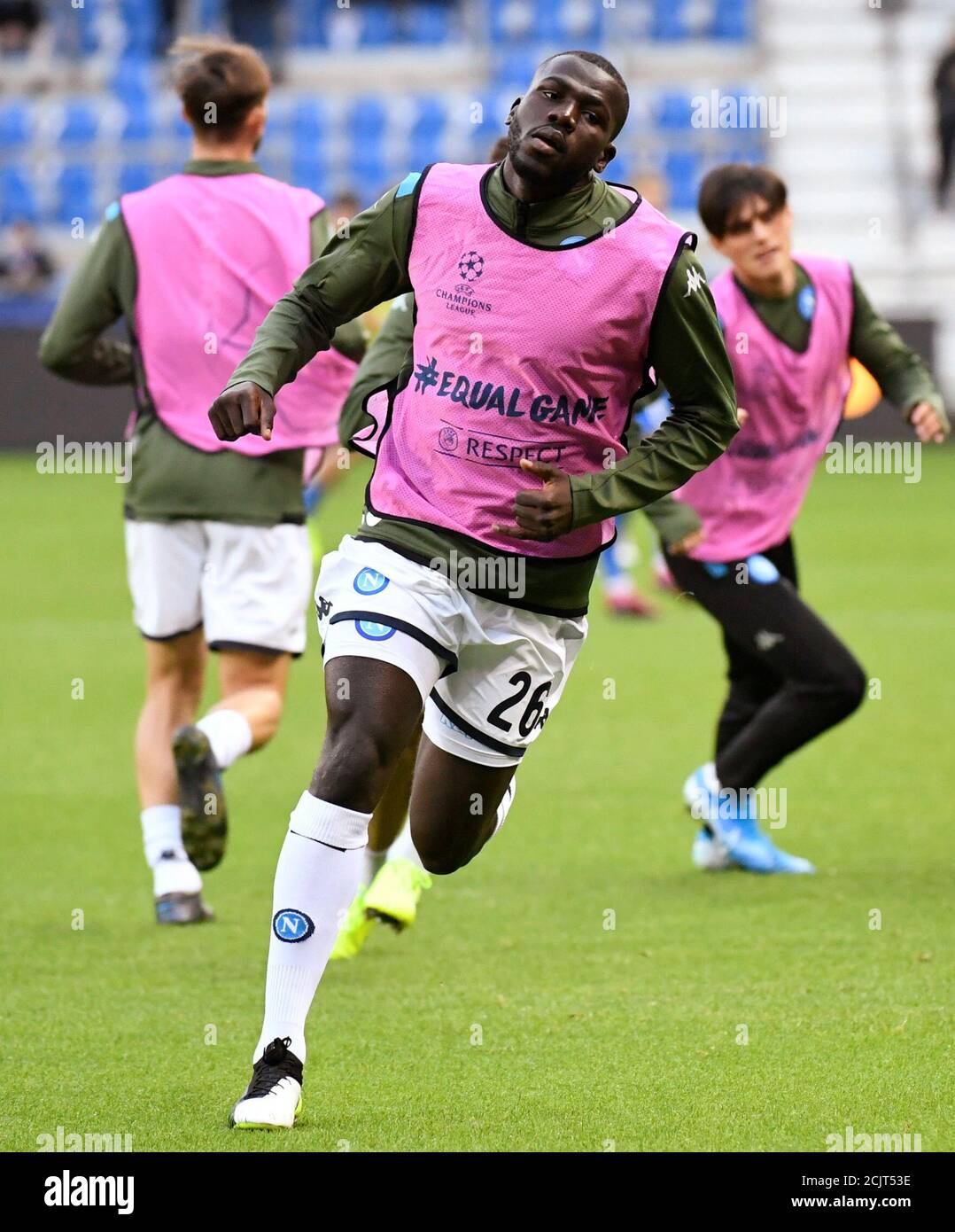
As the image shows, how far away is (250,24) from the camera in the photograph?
28.9m

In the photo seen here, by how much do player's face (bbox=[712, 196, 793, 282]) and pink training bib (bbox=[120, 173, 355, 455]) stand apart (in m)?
1.47

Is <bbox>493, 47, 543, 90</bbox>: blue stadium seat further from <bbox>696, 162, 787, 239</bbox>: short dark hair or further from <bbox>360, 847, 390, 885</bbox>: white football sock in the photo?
<bbox>360, 847, 390, 885</bbox>: white football sock

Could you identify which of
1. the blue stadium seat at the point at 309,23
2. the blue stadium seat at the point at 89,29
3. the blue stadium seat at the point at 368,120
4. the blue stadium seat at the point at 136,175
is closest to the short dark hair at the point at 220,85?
the blue stadium seat at the point at 136,175

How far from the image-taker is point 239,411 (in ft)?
14.6

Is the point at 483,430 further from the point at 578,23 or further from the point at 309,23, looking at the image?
the point at 309,23

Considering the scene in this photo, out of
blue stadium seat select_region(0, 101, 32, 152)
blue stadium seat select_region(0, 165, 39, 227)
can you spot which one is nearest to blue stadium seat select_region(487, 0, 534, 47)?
blue stadium seat select_region(0, 101, 32, 152)

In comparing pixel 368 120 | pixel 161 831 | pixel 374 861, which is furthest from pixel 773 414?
pixel 368 120

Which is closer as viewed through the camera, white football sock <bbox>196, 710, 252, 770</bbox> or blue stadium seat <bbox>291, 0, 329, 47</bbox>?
white football sock <bbox>196, 710, 252, 770</bbox>

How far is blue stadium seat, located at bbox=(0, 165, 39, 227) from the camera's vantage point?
27047 millimetres

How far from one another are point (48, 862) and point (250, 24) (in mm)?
23322

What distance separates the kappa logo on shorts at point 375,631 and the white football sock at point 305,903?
37 cm

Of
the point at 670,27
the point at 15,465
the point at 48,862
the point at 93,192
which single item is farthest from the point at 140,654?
the point at 670,27

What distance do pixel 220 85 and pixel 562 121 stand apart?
2144 millimetres

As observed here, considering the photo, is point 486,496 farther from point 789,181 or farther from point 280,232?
point 789,181
